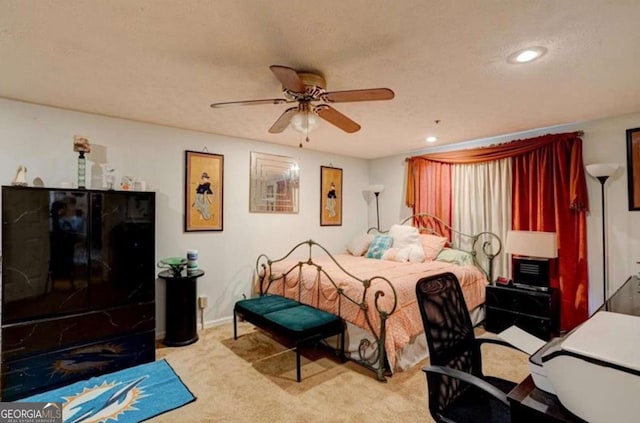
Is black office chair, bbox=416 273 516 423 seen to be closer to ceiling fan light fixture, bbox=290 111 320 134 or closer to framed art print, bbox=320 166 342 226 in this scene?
ceiling fan light fixture, bbox=290 111 320 134

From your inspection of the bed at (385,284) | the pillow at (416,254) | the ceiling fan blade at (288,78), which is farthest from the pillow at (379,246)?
the ceiling fan blade at (288,78)

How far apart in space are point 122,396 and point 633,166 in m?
4.92

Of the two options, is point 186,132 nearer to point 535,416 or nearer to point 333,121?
point 333,121

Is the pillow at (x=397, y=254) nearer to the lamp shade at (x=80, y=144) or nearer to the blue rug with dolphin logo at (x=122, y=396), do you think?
the blue rug with dolphin logo at (x=122, y=396)

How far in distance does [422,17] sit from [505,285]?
315 centimetres

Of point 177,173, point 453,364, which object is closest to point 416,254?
point 453,364

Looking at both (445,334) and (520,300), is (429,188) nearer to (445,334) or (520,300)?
(520,300)

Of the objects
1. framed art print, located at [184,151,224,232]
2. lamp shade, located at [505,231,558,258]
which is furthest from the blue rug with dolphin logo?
lamp shade, located at [505,231,558,258]

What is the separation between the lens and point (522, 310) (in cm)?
338

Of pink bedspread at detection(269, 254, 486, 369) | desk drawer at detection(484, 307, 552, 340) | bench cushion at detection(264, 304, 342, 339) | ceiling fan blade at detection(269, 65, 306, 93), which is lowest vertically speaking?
desk drawer at detection(484, 307, 552, 340)

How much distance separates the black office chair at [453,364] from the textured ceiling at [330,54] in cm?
136

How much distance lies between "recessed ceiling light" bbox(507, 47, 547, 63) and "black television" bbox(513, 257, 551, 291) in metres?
2.34

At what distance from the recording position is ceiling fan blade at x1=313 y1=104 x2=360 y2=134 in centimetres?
227

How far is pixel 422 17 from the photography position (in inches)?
61.9
